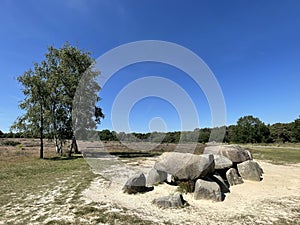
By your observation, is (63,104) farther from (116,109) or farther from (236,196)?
(236,196)

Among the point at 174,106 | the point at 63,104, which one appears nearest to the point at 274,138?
the point at 174,106

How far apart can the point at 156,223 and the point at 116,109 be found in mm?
14461

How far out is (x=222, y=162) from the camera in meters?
11.7

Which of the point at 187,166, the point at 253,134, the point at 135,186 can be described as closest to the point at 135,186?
→ the point at 135,186

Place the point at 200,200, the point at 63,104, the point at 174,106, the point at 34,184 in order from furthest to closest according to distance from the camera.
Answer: the point at 63,104 < the point at 174,106 < the point at 34,184 < the point at 200,200

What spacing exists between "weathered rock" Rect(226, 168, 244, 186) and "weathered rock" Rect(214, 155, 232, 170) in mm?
333

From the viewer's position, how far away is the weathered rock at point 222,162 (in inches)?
455

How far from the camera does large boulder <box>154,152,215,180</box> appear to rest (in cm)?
967

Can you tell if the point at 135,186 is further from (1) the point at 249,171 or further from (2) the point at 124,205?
(1) the point at 249,171

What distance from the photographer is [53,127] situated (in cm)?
2489

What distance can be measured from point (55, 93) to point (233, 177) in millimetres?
21697

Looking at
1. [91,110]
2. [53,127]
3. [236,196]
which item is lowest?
[236,196]


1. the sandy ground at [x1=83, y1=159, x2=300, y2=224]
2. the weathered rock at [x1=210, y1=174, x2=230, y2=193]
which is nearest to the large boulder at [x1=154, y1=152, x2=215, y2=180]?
the weathered rock at [x1=210, y1=174, x2=230, y2=193]

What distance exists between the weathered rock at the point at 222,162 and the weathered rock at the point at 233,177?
333 mm
